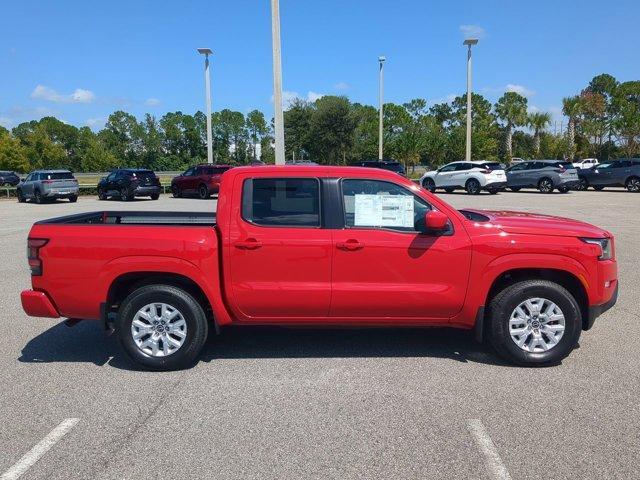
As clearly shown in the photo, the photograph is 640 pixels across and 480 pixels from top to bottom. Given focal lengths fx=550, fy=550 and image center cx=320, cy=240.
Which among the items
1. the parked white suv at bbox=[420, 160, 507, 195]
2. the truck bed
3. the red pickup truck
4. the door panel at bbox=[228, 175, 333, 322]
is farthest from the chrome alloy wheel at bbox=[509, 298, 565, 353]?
the parked white suv at bbox=[420, 160, 507, 195]

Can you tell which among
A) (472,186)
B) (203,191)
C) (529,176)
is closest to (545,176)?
(529,176)

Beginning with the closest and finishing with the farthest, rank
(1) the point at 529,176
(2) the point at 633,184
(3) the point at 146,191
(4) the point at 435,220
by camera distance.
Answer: (4) the point at 435,220 → (3) the point at 146,191 → (2) the point at 633,184 → (1) the point at 529,176

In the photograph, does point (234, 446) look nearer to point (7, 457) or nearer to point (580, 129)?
point (7, 457)

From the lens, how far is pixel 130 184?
2739cm

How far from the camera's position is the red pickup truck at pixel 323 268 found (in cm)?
468

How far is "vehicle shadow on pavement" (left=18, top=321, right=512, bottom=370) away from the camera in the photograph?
513 centimetres

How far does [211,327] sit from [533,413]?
2.90 m

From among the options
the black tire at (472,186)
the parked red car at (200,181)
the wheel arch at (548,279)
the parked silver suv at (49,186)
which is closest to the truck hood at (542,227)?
the wheel arch at (548,279)

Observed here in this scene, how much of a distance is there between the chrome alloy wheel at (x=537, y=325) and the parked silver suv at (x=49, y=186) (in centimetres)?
2582

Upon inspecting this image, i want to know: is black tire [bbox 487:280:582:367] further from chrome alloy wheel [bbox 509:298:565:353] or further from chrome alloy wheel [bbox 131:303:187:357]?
chrome alloy wheel [bbox 131:303:187:357]

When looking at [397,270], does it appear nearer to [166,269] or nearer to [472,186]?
[166,269]

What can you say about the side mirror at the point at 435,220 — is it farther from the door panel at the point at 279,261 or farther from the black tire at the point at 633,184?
the black tire at the point at 633,184

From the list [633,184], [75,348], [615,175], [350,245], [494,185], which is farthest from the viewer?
[615,175]

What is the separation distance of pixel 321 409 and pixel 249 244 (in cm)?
150
